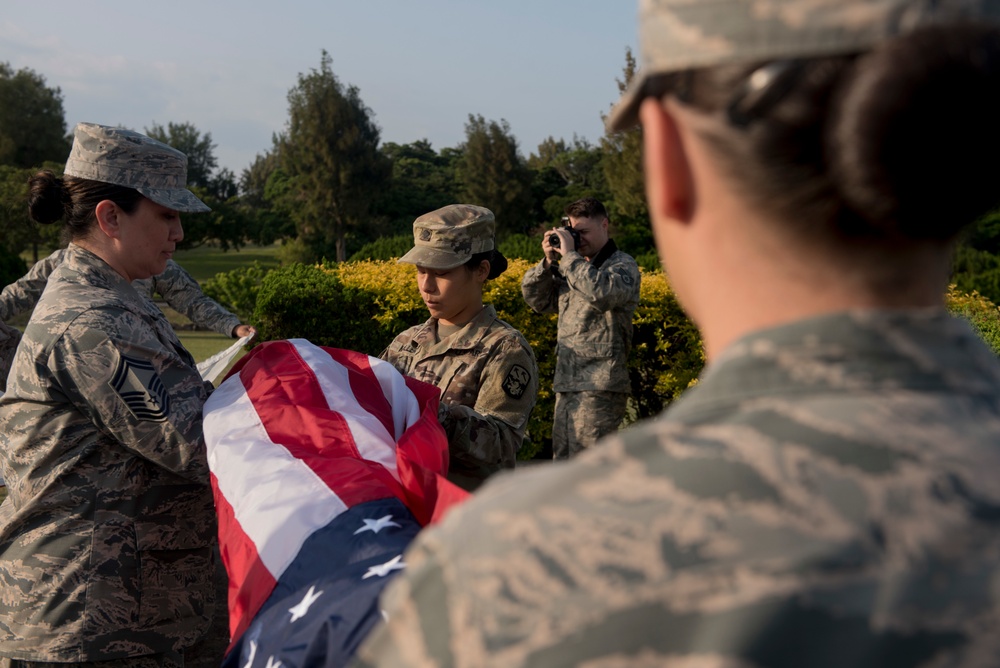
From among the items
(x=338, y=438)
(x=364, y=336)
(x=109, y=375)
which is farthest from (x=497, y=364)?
(x=364, y=336)

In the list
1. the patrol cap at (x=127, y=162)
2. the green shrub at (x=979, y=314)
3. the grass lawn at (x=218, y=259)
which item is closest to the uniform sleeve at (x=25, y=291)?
the patrol cap at (x=127, y=162)

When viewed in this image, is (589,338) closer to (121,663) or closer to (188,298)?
(188,298)

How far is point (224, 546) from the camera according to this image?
2.27m

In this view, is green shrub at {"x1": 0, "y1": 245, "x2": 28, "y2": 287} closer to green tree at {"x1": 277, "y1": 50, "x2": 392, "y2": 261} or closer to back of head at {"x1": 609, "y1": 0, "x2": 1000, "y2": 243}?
green tree at {"x1": 277, "y1": 50, "x2": 392, "y2": 261}

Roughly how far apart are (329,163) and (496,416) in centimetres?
3778

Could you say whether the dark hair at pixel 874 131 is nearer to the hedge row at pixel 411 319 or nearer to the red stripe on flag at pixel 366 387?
the red stripe on flag at pixel 366 387

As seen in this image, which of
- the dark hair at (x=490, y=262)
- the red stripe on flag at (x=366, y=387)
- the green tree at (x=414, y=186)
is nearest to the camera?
the red stripe on flag at (x=366, y=387)

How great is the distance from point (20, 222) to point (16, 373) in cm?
3104

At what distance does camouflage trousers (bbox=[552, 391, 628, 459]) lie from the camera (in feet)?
23.5

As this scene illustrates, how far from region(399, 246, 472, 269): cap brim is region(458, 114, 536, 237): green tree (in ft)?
110

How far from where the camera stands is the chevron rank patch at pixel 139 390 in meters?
2.71

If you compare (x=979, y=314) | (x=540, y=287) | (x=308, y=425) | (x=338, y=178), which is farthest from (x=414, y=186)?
(x=308, y=425)

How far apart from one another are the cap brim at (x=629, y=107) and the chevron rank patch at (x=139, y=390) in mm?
2095

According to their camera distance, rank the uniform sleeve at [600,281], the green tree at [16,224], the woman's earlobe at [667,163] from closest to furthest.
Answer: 1. the woman's earlobe at [667,163]
2. the uniform sleeve at [600,281]
3. the green tree at [16,224]
